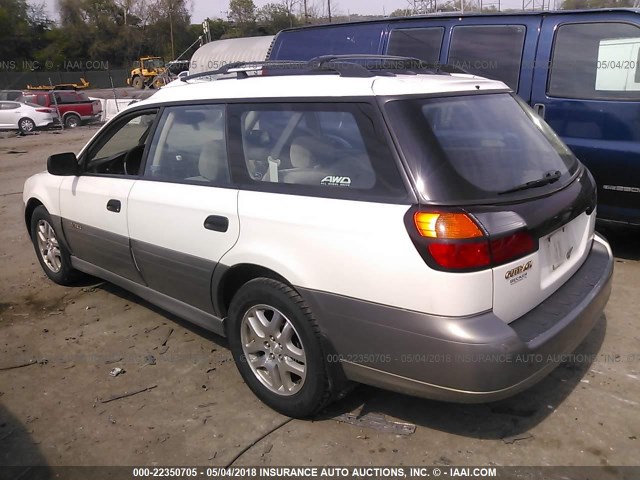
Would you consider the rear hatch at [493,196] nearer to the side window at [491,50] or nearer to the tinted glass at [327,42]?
the side window at [491,50]

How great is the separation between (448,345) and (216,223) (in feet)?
4.76

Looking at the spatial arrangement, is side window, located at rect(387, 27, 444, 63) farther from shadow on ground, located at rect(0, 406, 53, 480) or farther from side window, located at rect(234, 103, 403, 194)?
shadow on ground, located at rect(0, 406, 53, 480)

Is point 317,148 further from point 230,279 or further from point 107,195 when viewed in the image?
point 107,195

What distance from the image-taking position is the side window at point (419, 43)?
19.2ft

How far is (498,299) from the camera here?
237 cm

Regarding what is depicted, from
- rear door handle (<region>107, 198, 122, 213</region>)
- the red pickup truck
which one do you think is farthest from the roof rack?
the red pickup truck

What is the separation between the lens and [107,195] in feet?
13.0

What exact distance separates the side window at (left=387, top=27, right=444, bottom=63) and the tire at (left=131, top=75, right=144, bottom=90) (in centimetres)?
4850

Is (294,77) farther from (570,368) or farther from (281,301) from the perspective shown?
(570,368)

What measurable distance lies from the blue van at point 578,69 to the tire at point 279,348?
3.38 metres

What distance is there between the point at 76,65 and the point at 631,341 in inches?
2934

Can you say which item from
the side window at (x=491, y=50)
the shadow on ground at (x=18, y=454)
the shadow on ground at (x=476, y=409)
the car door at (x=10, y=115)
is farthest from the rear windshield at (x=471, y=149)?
the car door at (x=10, y=115)

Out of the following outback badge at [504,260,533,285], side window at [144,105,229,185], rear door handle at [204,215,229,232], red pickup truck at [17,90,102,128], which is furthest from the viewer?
red pickup truck at [17,90,102,128]

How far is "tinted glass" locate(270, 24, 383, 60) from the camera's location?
252 inches
